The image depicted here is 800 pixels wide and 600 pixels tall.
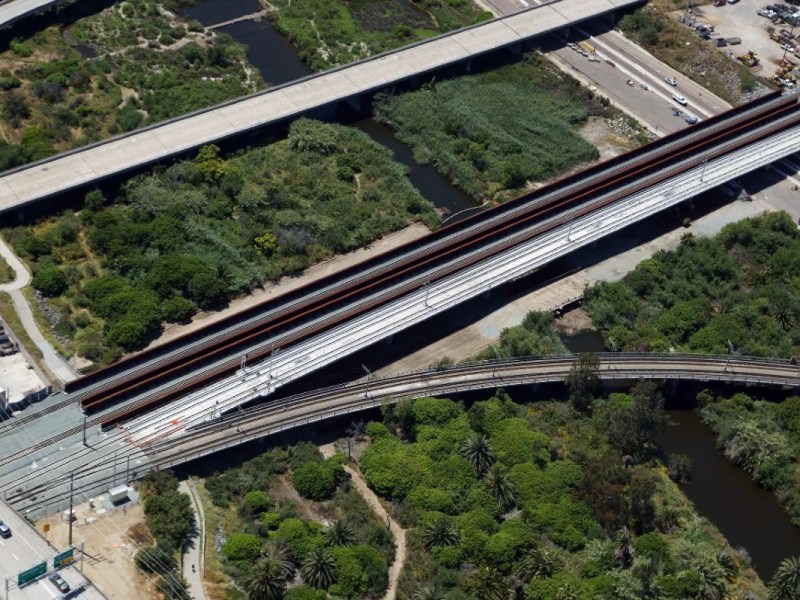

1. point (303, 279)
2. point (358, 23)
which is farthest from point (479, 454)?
point (358, 23)

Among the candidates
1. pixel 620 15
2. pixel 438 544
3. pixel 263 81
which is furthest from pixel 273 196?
pixel 620 15

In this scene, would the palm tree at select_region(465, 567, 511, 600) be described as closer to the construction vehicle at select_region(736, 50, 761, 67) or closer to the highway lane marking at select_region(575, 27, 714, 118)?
the highway lane marking at select_region(575, 27, 714, 118)

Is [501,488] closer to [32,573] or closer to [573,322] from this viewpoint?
[573,322]

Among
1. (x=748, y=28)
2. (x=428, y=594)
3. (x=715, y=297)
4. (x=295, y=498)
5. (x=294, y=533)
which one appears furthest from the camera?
(x=748, y=28)

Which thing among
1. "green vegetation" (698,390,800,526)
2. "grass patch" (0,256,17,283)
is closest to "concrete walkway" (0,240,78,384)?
"grass patch" (0,256,17,283)

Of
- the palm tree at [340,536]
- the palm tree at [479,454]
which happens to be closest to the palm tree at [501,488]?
the palm tree at [479,454]
